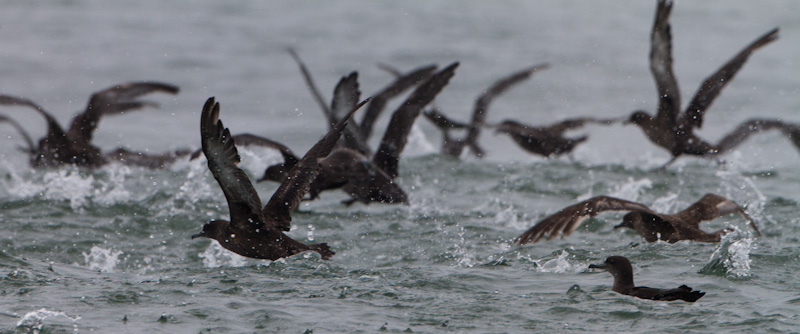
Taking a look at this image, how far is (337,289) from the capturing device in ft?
19.0

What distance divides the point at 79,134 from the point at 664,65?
19.8 ft

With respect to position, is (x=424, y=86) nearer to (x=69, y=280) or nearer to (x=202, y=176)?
(x=202, y=176)

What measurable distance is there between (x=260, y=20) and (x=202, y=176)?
46.3ft

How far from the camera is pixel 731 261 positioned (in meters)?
6.10

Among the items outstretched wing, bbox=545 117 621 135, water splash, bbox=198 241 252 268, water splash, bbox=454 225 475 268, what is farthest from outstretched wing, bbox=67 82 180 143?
water splash, bbox=454 225 475 268

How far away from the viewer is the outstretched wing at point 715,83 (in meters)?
9.31

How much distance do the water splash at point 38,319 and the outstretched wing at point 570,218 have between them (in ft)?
8.92

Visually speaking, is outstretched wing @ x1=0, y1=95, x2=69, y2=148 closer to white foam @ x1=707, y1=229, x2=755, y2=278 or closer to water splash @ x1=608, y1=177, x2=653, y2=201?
water splash @ x1=608, y1=177, x2=653, y2=201

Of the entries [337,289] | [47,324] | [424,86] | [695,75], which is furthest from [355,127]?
[695,75]

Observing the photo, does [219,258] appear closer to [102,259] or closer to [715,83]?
[102,259]

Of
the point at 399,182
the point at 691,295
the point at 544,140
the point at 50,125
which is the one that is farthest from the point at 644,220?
the point at 50,125

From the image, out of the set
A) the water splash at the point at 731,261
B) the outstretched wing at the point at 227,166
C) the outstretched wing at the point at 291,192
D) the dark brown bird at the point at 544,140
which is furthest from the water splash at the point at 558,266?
the dark brown bird at the point at 544,140

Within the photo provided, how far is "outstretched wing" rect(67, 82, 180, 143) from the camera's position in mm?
10930

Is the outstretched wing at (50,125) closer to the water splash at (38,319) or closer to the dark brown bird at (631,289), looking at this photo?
the water splash at (38,319)
